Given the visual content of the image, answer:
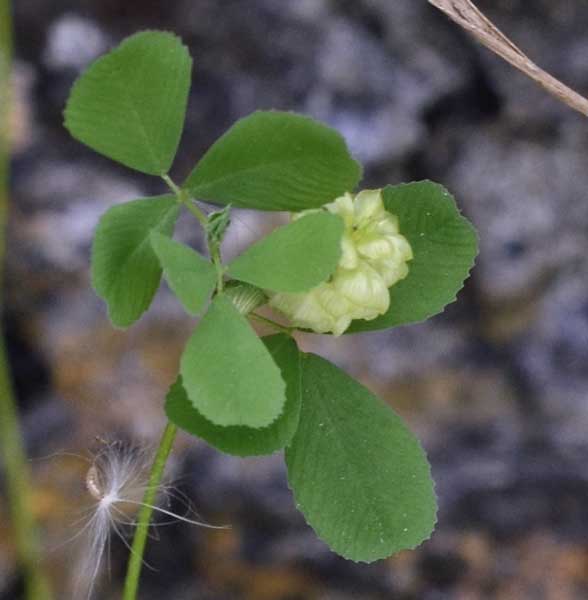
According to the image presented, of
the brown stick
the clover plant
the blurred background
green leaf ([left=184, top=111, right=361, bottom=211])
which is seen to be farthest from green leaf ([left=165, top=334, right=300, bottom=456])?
the blurred background

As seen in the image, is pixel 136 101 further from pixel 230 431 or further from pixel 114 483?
pixel 114 483

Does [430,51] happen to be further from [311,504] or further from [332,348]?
[311,504]

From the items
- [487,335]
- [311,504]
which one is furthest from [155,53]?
[487,335]

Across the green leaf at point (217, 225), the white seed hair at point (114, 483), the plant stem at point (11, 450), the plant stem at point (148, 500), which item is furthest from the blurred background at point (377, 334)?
the green leaf at point (217, 225)

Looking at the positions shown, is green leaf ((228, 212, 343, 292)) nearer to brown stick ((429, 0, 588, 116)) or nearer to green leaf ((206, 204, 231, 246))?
green leaf ((206, 204, 231, 246))

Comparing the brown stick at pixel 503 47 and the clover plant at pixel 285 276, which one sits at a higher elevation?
the brown stick at pixel 503 47

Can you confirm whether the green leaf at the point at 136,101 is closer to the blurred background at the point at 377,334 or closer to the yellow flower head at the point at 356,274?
the yellow flower head at the point at 356,274

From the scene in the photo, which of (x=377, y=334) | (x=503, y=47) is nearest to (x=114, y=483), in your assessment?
(x=503, y=47)
